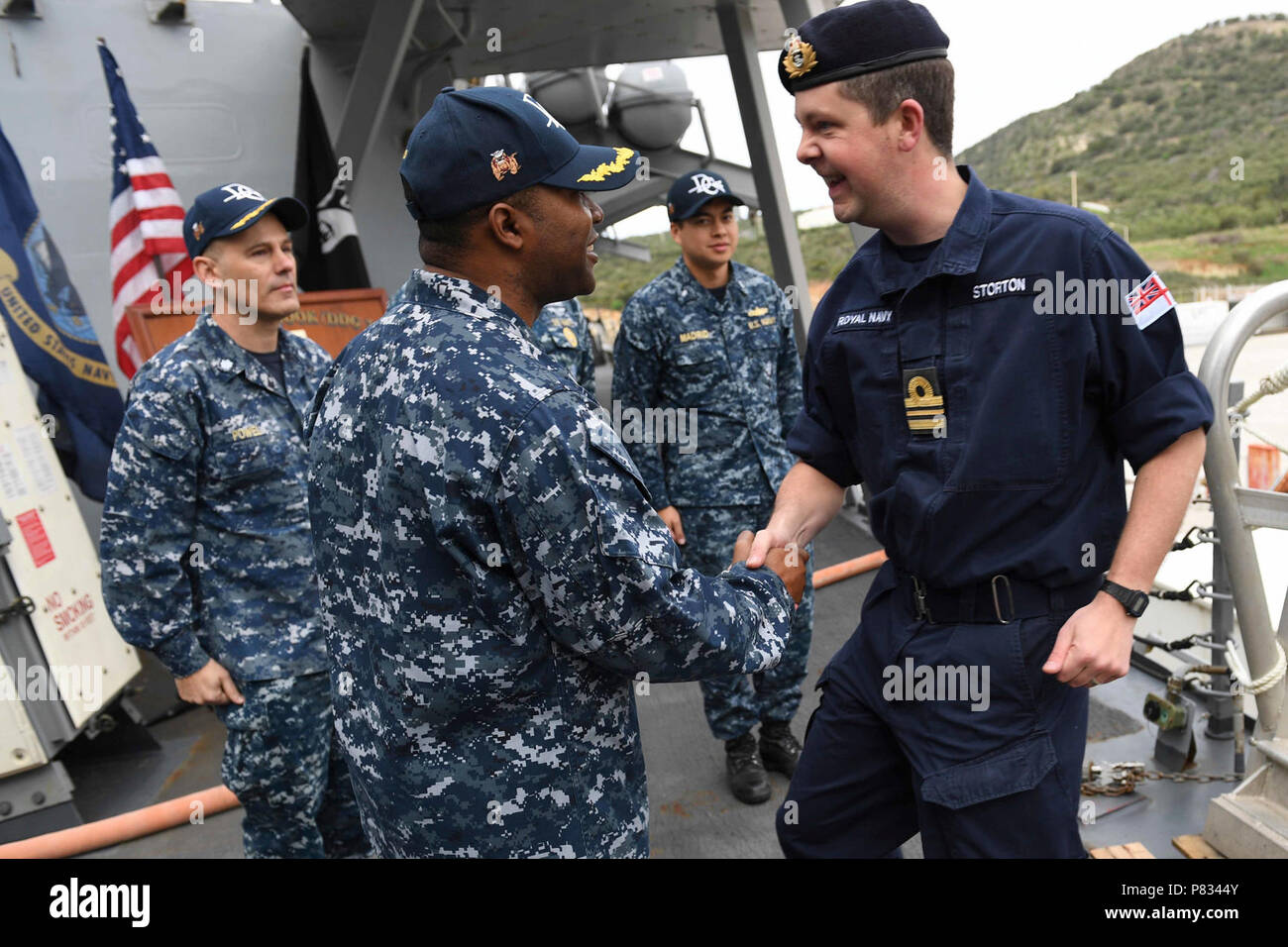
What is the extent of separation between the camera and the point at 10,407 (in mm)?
4012

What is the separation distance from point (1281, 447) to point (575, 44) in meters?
6.40

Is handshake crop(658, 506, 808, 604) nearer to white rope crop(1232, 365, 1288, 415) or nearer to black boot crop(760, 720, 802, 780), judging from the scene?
white rope crop(1232, 365, 1288, 415)

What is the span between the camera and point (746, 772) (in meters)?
3.33

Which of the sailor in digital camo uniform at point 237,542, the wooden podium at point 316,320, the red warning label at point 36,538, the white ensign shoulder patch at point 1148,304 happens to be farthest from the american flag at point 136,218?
the white ensign shoulder patch at point 1148,304

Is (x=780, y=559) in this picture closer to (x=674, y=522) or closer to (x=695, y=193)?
(x=674, y=522)

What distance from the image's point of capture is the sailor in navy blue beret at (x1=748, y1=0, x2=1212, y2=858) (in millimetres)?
1588

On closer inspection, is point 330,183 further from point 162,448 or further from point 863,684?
point 863,684

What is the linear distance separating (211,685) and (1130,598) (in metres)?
2.28

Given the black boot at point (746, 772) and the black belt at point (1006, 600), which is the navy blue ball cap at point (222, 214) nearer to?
the black belt at point (1006, 600)

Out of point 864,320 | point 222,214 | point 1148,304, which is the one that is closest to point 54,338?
point 222,214

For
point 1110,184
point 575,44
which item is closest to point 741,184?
point 575,44

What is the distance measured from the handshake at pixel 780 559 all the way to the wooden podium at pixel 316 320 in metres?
3.95

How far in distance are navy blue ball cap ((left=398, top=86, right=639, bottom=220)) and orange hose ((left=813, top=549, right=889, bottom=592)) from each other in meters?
4.33

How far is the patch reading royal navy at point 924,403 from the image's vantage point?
173 cm
